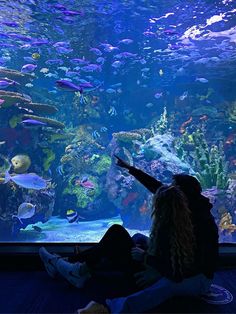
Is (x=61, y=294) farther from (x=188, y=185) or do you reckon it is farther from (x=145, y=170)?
(x=145, y=170)

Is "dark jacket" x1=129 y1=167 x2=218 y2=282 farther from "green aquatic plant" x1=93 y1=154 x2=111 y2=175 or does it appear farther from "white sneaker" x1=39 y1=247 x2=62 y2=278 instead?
"green aquatic plant" x1=93 y1=154 x2=111 y2=175

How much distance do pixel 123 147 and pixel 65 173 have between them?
2463 millimetres

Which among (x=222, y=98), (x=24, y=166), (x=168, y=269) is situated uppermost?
(x=222, y=98)

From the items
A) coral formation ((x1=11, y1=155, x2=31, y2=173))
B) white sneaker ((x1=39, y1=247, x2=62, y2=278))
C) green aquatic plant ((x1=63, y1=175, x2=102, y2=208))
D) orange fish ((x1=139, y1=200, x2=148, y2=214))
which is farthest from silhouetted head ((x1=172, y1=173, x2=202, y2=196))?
green aquatic plant ((x1=63, y1=175, x2=102, y2=208))

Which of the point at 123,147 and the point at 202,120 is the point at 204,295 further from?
the point at 202,120

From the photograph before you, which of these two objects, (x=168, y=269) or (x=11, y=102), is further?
(x=11, y=102)

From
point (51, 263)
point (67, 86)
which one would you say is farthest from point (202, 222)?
point (67, 86)

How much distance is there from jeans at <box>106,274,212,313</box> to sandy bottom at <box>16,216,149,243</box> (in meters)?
5.20

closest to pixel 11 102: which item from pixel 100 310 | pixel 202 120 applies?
pixel 100 310

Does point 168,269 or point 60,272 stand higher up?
point 168,269

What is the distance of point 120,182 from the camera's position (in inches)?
385

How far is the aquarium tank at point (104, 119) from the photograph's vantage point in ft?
24.7

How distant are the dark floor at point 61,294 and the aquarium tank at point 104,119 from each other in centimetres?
109

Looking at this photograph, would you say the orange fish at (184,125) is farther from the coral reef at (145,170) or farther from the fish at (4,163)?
the fish at (4,163)
